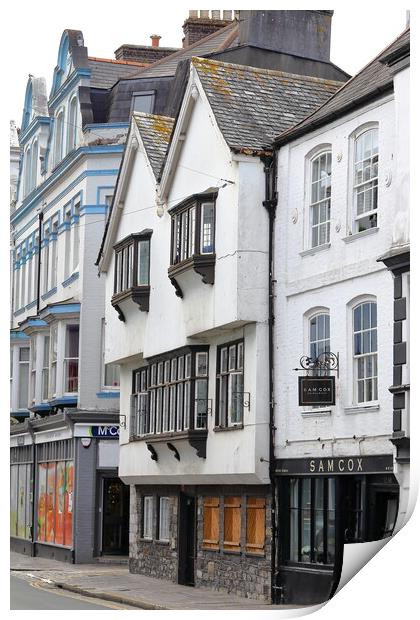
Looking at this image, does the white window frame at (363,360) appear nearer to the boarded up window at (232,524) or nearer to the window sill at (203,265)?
the window sill at (203,265)

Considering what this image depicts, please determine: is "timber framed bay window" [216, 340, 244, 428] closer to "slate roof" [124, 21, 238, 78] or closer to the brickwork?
the brickwork

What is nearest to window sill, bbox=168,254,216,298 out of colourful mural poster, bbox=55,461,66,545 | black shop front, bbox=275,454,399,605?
black shop front, bbox=275,454,399,605

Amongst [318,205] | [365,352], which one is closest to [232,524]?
[365,352]

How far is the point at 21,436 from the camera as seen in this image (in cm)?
2250

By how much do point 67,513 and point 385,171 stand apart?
35.9ft

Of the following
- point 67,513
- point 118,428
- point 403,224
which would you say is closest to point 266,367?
point 403,224

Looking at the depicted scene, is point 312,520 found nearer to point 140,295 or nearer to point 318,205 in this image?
point 318,205

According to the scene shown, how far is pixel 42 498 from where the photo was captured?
24141 mm

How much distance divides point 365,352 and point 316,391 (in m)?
1.12

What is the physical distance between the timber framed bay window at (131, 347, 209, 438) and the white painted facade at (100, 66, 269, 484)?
214 mm

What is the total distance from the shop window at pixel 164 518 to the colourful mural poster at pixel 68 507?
160 cm

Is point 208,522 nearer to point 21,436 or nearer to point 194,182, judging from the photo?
point 21,436

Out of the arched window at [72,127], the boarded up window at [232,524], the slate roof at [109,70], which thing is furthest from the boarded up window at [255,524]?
the slate roof at [109,70]

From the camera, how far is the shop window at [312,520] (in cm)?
1933
